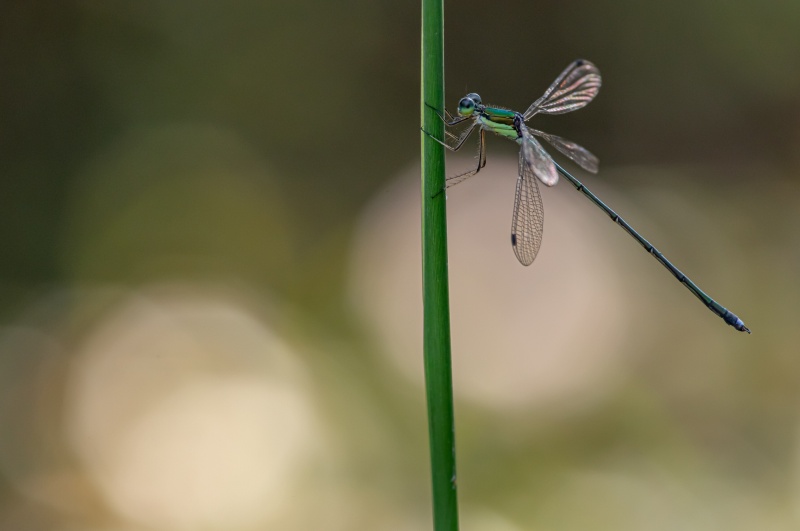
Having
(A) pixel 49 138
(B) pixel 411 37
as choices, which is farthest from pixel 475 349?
(A) pixel 49 138

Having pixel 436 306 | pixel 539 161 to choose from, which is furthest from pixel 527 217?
pixel 436 306

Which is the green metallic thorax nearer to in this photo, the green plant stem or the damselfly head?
the damselfly head

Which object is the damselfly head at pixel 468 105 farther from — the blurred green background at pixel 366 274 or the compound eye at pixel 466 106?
the blurred green background at pixel 366 274

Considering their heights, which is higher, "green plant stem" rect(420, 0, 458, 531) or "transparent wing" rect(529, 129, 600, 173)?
"transparent wing" rect(529, 129, 600, 173)

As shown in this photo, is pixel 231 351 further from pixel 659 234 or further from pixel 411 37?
pixel 659 234

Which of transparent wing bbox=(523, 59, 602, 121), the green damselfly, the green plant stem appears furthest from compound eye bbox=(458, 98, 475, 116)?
the green plant stem

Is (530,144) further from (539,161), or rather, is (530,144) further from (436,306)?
(436,306)
